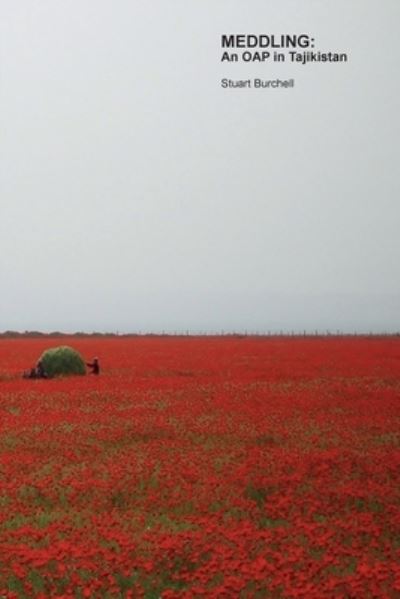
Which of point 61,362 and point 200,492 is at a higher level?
point 61,362

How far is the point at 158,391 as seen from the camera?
24.2 metres

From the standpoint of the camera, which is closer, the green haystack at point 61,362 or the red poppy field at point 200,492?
the red poppy field at point 200,492

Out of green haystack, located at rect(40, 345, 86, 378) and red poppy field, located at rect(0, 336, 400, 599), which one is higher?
green haystack, located at rect(40, 345, 86, 378)

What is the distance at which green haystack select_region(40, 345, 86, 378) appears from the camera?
99.7 feet

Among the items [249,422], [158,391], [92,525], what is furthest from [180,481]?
[158,391]

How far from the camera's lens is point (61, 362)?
30.6m

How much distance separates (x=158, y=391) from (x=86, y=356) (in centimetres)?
1973

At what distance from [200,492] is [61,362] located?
63.1 feet

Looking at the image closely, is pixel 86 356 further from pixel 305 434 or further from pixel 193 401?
pixel 305 434

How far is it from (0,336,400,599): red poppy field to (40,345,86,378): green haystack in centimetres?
524

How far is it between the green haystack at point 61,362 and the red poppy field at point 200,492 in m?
5.24

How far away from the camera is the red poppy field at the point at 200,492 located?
8.40 metres

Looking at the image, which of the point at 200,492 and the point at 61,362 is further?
the point at 61,362

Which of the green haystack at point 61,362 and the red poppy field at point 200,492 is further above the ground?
the green haystack at point 61,362
